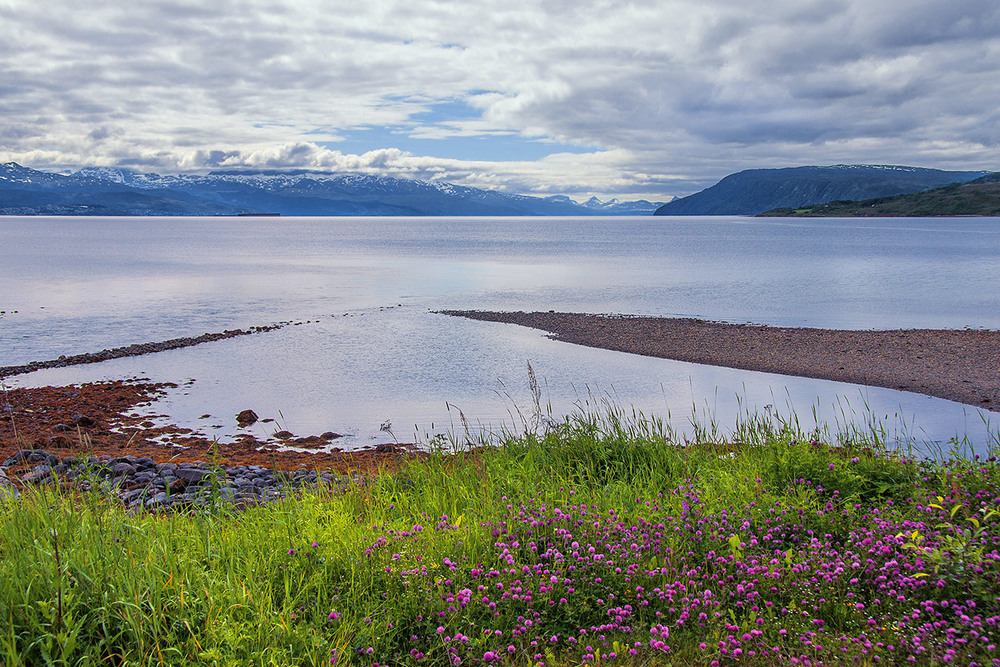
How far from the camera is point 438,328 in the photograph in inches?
1328

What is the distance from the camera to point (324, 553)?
16.9 ft

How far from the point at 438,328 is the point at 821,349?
17384 mm

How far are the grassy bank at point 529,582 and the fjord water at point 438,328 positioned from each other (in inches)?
322

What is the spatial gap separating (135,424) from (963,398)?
74.3 feet

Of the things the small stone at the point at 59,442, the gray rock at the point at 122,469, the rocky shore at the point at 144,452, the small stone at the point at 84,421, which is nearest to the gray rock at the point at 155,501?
the rocky shore at the point at 144,452

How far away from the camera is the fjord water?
18562mm

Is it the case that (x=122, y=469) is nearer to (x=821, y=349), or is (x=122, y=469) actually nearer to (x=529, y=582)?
(x=529, y=582)

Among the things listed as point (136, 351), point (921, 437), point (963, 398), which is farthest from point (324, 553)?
point (136, 351)

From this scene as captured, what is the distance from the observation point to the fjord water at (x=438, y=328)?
18.6 metres

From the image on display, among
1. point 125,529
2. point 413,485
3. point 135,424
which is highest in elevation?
point 125,529

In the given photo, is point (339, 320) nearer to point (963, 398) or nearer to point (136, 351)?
point (136, 351)

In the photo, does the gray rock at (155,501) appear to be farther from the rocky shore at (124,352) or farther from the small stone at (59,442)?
the rocky shore at (124,352)

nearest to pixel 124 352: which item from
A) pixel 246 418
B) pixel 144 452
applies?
pixel 246 418

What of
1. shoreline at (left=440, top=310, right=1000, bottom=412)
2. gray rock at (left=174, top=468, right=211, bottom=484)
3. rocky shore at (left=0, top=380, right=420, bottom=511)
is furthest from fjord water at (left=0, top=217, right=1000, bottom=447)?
gray rock at (left=174, top=468, right=211, bottom=484)
